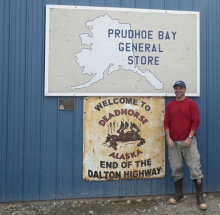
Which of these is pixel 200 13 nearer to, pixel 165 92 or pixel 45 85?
pixel 165 92

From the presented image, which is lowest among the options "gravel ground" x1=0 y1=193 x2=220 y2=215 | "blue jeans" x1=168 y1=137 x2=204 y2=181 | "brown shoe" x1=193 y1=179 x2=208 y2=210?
"gravel ground" x1=0 y1=193 x2=220 y2=215

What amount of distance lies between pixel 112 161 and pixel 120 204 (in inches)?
26.8

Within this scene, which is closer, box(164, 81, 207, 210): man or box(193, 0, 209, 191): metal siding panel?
box(164, 81, 207, 210): man

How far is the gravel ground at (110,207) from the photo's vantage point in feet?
Result: 14.5

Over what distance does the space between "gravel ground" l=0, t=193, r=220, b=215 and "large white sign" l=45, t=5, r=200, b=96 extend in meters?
1.71

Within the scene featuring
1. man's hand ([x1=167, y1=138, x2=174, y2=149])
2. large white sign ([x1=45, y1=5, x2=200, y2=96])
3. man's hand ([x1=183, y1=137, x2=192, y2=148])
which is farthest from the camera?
large white sign ([x1=45, y1=5, x2=200, y2=96])

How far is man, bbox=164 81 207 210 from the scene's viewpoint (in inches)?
174

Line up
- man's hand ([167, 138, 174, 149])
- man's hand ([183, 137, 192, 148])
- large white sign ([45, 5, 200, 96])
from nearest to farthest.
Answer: man's hand ([183, 137, 192, 148]) < man's hand ([167, 138, 174, 149]) < large white sign ([45, 5, 200, 96])

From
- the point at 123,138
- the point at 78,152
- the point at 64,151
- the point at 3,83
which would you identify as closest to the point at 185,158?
the point at 123,138

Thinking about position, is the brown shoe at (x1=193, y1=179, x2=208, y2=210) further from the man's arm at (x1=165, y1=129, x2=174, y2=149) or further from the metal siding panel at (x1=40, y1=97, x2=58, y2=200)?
the metal siding panel at (x1=40, y1=97, x2=58, y2=200)

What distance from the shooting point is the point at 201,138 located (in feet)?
16.2

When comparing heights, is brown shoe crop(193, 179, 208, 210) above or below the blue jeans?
below

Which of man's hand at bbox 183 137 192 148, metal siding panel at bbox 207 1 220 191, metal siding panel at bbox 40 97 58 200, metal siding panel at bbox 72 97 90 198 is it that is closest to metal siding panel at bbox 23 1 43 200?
metal siding panel at bbox 40 97 58 200

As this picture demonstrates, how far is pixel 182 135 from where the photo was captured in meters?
4.45
